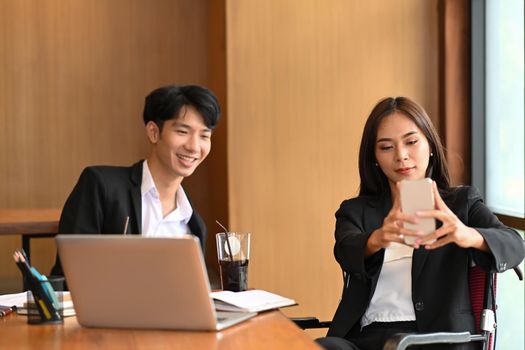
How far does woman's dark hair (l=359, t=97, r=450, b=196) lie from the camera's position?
8.96 ft

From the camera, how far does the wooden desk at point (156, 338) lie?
6.08ft

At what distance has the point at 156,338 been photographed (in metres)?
1.93

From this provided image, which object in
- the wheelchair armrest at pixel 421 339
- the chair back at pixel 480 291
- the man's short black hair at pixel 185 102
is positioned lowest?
the wheelchair armrest at pixel 421 339

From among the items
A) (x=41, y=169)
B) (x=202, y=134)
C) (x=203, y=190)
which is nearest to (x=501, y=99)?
(x=202, y=134)

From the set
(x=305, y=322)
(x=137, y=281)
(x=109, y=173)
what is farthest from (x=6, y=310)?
(x=109, y=173)

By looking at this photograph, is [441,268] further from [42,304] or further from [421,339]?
[42,304]

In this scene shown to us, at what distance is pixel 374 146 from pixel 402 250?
35 centimetres

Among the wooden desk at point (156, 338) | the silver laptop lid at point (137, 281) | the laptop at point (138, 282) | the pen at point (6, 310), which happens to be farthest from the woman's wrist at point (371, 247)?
the pen at point (6, 310)

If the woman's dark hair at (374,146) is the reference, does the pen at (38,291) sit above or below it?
below

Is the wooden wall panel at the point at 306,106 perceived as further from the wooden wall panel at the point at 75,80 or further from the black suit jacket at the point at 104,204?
the black suit jacket at the point at 104,204

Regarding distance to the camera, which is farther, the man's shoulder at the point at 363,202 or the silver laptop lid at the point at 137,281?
the man's shoulder at the point at 363,202

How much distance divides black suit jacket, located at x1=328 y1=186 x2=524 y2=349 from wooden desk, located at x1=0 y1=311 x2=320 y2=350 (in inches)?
20.9

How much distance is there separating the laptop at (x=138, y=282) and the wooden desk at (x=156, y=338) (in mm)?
28

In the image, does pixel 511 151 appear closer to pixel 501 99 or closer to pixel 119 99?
pixel 501 99
